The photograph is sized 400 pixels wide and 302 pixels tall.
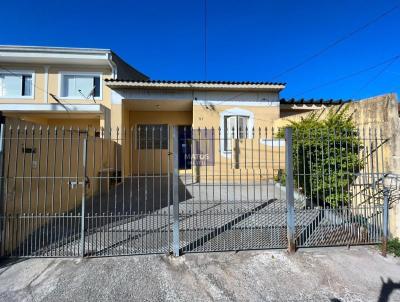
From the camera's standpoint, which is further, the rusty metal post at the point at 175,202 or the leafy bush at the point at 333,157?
the leafy bush at the point at 333,157

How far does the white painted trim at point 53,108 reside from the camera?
9133mm

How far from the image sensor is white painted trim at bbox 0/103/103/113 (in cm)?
913

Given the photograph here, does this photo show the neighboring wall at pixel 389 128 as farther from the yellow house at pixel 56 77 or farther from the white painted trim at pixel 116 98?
the yellow house at pixel 56 77

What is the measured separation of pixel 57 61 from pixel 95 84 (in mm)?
1854

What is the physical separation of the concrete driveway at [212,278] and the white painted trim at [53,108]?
6.87m

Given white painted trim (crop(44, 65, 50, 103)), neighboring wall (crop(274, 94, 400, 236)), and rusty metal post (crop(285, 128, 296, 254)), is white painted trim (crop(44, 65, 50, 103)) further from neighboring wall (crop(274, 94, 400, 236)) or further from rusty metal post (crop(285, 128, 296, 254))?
neighboring wall (crop(274, 94, 400, 236))

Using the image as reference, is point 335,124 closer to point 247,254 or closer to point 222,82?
point 247,254

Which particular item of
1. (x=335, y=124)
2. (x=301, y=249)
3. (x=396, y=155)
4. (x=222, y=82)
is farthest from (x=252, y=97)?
(x=301, y=249)

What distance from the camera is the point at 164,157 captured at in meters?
11.6

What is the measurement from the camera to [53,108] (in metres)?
9.40

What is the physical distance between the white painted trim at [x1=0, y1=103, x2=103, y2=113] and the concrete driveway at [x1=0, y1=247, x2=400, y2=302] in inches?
270

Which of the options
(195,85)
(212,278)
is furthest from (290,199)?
(195,85)

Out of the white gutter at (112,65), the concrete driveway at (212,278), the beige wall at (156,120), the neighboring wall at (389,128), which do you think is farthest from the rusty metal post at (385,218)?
the white gutter at (112,65)

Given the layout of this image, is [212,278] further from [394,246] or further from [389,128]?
[389,128]
